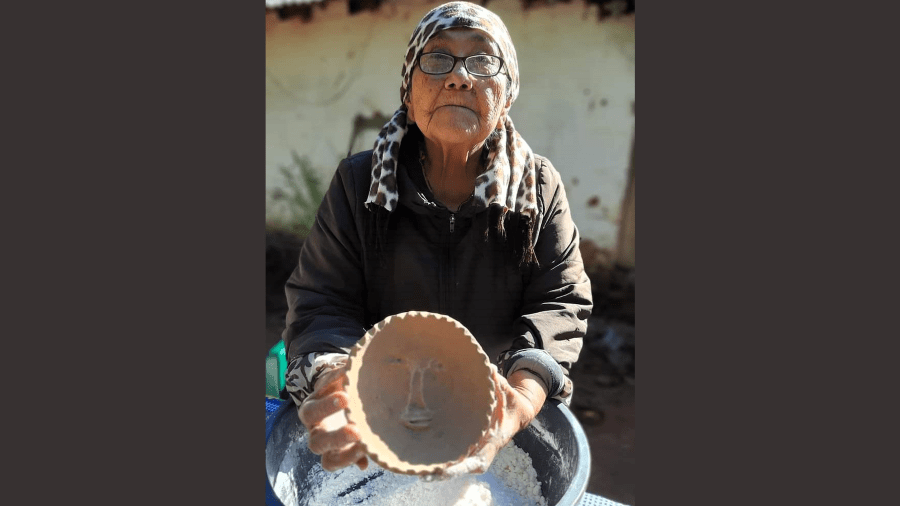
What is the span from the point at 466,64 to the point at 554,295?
605 millimetres

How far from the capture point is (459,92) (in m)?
1.37

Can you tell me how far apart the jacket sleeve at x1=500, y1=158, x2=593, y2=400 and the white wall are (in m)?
1.58

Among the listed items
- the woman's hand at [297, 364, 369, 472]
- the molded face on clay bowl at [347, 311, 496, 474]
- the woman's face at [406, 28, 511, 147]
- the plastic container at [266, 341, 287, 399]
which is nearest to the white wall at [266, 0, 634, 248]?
the plastic container at [266, 341, 287, 399]

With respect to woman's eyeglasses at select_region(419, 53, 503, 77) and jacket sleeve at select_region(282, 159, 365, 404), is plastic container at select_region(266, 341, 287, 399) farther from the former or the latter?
woman's eyeglasses at select_region(419, 53, 503, 77)

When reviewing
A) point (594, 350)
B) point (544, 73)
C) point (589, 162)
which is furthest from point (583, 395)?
point (544, 73)

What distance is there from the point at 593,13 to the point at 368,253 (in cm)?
203

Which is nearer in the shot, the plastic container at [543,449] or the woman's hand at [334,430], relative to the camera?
the woman's hand at [334,430]

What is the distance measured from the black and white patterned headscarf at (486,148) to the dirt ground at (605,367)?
1.72 m

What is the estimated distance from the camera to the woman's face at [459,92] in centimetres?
137

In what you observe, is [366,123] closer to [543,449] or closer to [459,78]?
[459,78]

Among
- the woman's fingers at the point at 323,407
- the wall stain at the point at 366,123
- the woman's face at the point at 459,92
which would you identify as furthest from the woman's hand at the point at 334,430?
the wall stain at the point at 366,123

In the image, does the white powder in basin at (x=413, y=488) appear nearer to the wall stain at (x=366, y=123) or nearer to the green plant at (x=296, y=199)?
the wall stain at (x=366, y=123)

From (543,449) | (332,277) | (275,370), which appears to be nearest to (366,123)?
(275,370)

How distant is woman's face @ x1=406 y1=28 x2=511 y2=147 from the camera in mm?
1370
